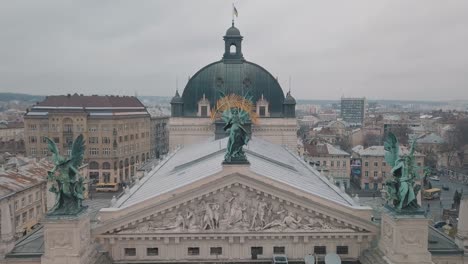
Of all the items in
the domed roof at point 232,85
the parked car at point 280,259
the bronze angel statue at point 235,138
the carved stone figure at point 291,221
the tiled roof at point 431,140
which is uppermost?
the domed roof at point 232,85

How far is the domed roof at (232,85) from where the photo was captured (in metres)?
73.2

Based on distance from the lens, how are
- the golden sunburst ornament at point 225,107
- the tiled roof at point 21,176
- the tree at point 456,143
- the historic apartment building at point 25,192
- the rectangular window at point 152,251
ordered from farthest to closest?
the tree at point 456,143 < the golden sunburst ornament at point 225,107 < the tiled roof at point 21,176 < the historic apartment building at point 25,192 < the rectangular window at point 152,251

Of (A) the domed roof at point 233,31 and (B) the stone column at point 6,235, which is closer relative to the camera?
(B) the stone column at point 6,235

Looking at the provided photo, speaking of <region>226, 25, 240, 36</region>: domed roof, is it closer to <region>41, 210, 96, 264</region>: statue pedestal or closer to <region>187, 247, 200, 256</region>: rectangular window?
<region>187, 247, 200, 256</region>: rectangular window

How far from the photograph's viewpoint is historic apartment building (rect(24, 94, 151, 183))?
11300 centimetres

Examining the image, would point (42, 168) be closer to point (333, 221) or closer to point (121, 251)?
point (121, 251)

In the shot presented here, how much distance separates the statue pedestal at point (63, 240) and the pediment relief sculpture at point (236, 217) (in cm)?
279

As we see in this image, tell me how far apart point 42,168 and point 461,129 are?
11880cm

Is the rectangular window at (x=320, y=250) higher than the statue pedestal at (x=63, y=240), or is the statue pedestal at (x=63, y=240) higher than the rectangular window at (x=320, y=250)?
the statue pedestal at (x=63, y=240)

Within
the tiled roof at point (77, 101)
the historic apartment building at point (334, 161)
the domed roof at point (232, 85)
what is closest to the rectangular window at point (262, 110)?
the domed roof at point (232, 85)

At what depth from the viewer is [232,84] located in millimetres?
73188

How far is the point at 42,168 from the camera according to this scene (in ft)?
272

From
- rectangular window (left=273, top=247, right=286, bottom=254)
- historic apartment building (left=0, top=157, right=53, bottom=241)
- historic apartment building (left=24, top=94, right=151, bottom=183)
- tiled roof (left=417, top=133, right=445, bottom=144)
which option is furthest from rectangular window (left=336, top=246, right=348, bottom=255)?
tiled roof (left=417, top=133, right=445, bottom=144)

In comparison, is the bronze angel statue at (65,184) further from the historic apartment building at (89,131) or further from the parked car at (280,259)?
the historic apartment building at (89,131)
